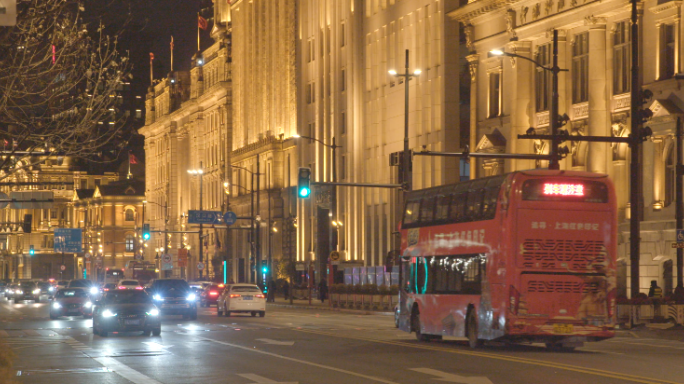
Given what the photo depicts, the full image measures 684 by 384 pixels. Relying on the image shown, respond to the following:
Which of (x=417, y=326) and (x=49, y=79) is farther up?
(x=49, y=79)

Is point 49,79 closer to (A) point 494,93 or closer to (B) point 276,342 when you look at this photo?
(B) point 276,342

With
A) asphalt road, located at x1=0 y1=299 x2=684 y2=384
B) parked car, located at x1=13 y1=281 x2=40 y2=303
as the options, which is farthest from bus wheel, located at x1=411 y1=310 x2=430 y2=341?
parked car, located at x1=13 y1=281 x2=40 y2=303

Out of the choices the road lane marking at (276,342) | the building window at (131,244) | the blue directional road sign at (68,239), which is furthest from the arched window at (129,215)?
the road lane marking at (276,342)

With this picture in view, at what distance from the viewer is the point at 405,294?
30.3 m

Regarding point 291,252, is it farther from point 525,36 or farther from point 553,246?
point 553,246

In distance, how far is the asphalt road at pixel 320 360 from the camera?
18.7m

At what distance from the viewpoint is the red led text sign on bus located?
79.3ft

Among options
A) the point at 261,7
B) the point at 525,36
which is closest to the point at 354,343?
the point at 525,36

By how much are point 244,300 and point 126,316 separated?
51.3 ft

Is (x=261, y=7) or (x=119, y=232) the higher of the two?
(x=261, y=7)

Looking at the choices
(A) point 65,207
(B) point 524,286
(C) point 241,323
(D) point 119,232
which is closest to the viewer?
(B) point 524,286

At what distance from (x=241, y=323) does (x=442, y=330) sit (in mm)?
14333

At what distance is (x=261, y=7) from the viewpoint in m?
103

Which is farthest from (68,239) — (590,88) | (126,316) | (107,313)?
(126,316)
